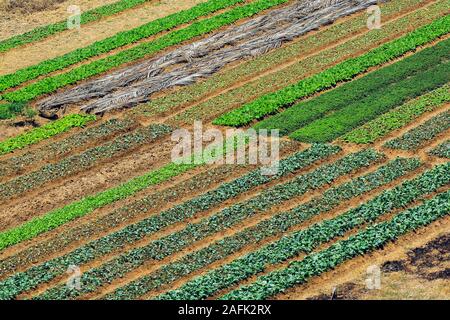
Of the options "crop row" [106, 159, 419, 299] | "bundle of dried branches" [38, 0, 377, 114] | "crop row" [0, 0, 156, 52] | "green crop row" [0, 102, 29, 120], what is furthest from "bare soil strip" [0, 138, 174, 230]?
"crop row" [0, 0, 156, 52]

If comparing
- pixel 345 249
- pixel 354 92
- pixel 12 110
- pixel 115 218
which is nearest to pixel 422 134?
pixel 354 92

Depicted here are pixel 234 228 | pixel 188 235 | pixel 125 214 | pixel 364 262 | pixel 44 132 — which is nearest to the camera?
pixel 364 262

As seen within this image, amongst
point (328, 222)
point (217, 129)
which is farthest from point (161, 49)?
point (328, 222)

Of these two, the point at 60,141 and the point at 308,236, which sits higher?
the point at 60,141

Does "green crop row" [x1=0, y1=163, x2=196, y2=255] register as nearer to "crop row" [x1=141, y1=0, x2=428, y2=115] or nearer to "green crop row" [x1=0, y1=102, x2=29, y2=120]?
→ "crop row" [x1=141, y1=0, x2=428, y2=115]

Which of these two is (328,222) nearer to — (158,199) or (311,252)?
(311,252)

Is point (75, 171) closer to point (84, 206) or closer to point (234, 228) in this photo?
point (84, 206)

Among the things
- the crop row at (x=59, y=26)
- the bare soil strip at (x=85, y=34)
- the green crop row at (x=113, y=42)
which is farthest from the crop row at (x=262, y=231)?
the crop row at (x=59, y=26)
